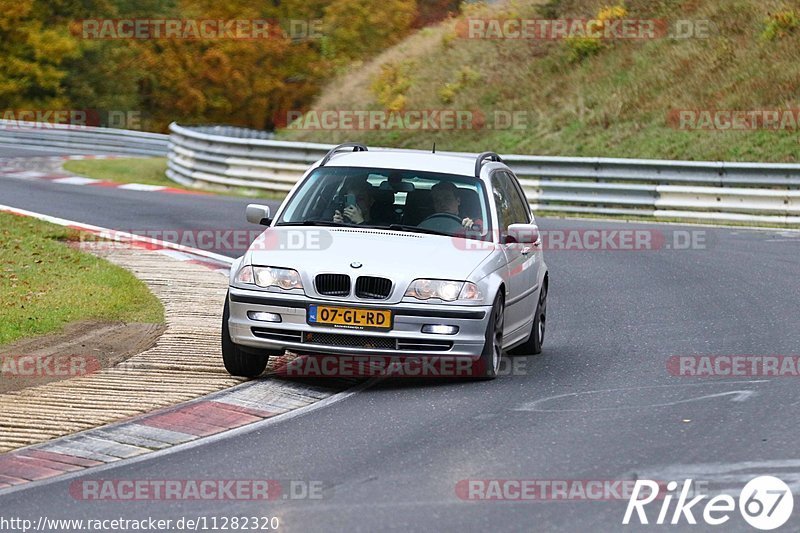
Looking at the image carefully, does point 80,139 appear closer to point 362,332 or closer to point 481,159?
point 481,159

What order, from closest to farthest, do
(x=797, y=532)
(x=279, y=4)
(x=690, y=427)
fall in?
(x=797, y=532)
(x=690, y=427)
(x=279, y=4)

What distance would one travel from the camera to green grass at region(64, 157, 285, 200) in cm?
3073

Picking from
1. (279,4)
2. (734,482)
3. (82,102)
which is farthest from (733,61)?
(279,4)

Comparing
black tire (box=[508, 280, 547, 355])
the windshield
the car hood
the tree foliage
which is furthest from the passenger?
the tree foliage

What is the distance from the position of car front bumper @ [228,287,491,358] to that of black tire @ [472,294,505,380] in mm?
75

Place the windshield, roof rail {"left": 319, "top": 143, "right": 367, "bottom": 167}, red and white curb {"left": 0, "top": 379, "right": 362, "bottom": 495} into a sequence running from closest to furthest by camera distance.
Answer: red and white curb {"left": 0, "top": 379, "right": 362, "bottom": 495}, the windshield, roof rail {"left": 319, "top": 143, "right": 367, "bottom": 167}

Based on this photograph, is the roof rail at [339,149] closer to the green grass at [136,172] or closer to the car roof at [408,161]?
the car roof at [408,161]

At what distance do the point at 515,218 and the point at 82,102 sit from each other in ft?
181

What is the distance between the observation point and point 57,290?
14227 mm

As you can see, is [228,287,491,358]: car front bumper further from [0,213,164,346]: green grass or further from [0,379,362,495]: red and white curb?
[0,213,164,346]: green grass

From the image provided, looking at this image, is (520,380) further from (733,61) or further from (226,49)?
(226,49)

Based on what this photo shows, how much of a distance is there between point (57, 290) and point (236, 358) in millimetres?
4335

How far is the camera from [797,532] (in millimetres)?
6613

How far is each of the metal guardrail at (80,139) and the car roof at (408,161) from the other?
104 ft
